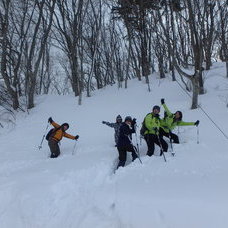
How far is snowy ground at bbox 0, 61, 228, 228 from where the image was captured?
5992 millimetres

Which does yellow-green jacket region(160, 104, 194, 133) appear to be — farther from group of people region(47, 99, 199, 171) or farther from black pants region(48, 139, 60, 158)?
black pants region(48, 139, 60, 158)

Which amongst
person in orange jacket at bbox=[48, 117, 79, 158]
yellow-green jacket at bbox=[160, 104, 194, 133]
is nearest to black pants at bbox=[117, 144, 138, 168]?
yellow-green jacket at bbox=[160, 104, 194, 133]

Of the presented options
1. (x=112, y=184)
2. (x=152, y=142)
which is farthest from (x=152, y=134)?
(x=112, y=184)

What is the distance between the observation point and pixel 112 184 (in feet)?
24.8

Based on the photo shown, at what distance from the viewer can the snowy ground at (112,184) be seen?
19.7 ft

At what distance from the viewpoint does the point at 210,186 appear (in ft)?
22.2

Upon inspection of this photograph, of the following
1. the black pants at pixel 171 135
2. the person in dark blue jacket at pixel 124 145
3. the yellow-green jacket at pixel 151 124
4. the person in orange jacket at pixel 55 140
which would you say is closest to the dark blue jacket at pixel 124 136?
the person in dark blue jacket at pixel 124 145

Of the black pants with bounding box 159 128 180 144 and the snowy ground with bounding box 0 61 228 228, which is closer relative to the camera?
the snowy ground with bounding box 0 61 228 228

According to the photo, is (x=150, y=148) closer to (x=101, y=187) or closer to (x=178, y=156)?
(x=178, y=156)

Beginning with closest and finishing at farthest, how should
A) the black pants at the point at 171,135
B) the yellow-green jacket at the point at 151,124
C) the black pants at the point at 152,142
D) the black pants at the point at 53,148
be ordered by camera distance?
the black pants at the point at 152,142 < the yellow-green jacket at the point at 151,124 < the black pants at the point at 171,135 < the black pants at the point at 53,148

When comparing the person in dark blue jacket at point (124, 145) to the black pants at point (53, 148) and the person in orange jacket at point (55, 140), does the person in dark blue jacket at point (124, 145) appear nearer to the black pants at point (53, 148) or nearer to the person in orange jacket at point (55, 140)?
the person in orange jacket at point (55, 140)

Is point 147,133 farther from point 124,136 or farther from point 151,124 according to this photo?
point 124,136

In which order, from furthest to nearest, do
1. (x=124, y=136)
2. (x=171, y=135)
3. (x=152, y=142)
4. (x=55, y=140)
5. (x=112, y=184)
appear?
(x=55, y=140) → (x=171, y=135) → (x=152, y=142) → (x=124, y=136) → (x=112, y=184)

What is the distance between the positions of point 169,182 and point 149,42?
15.5 meters
